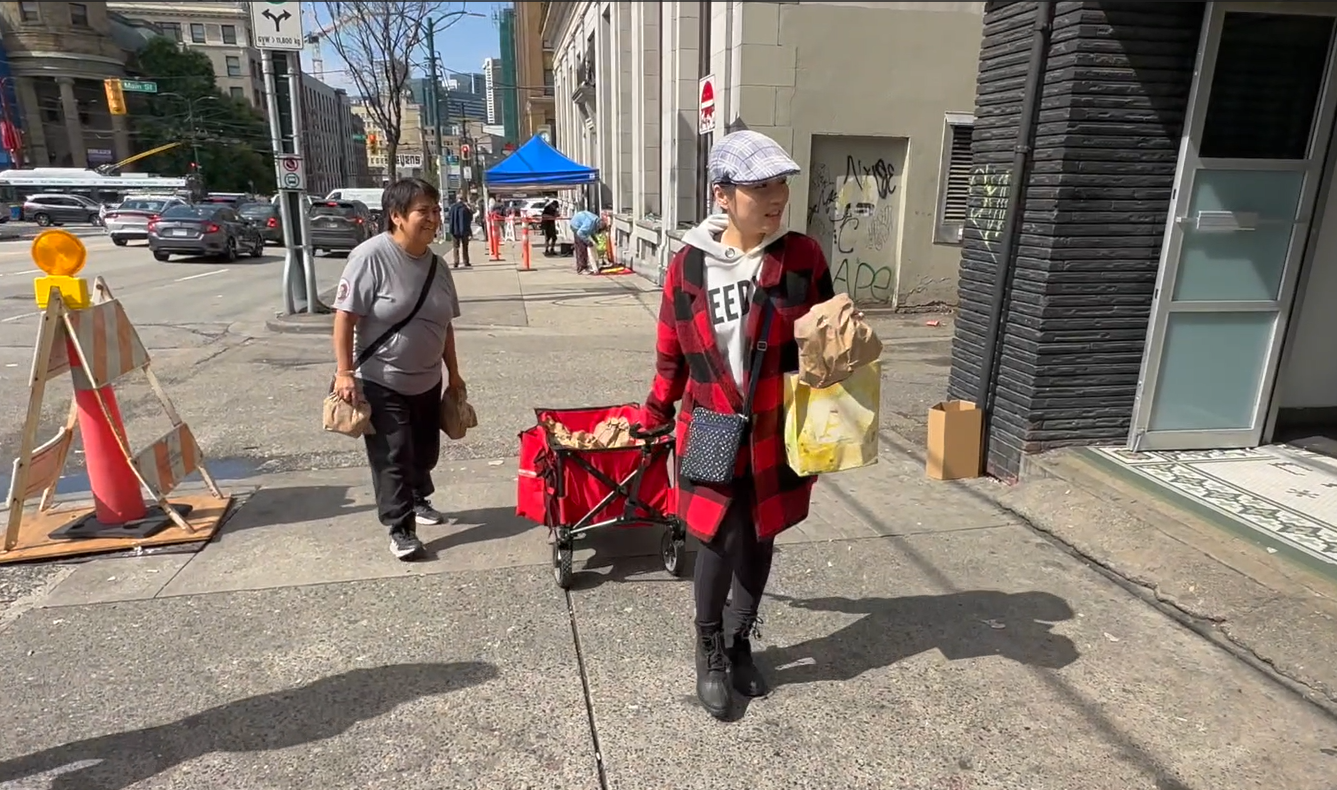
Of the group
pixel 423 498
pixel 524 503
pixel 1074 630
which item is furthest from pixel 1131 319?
pixel 423 498

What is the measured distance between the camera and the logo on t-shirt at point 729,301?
257cm

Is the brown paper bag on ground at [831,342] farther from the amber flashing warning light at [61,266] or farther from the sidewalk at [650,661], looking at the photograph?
the amber flashing warning light at [61,266]

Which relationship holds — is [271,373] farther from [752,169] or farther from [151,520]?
[752,169]

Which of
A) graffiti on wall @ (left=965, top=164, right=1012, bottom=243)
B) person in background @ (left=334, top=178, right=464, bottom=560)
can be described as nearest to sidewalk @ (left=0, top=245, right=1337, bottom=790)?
person in background @ (left=334, top=178, right=464, bottom=560)

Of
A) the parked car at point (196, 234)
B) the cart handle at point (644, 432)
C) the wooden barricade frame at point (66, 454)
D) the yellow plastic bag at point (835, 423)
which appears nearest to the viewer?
the yellow plastic bag at point (835, 423)

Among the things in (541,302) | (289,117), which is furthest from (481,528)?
(541,302)

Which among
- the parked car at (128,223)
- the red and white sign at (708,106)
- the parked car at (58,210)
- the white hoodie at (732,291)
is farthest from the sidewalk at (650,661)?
the parked car at (58,210)

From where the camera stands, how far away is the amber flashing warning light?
392 cm

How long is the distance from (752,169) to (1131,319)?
3.29 m

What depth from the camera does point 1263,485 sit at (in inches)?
171

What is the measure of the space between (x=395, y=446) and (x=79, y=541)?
1720 mm

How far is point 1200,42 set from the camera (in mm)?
4230

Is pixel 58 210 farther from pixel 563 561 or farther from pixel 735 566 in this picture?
pixel 735 566

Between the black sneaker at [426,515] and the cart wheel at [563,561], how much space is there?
1033 millimetres
